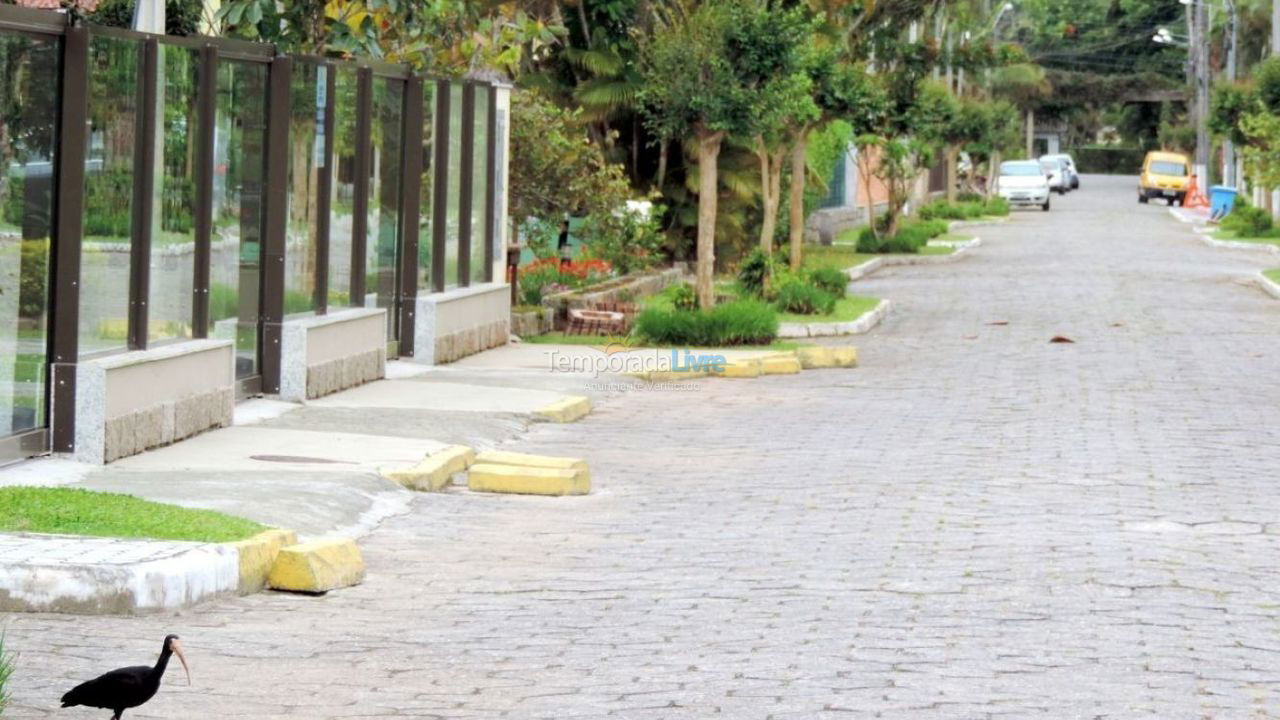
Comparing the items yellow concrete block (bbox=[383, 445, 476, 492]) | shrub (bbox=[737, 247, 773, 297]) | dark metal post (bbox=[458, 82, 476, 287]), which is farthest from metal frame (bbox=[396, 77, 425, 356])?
shrub (bbox=[737, 247, 773, 297])

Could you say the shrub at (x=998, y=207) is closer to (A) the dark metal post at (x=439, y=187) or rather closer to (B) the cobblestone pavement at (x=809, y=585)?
(A) the dark metal post at (x=439, y=187)

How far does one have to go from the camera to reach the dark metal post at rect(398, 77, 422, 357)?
18.5m

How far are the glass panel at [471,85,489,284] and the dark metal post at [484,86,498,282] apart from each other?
0.03ft

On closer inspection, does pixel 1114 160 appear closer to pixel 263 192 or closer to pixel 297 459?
pixel 263 192

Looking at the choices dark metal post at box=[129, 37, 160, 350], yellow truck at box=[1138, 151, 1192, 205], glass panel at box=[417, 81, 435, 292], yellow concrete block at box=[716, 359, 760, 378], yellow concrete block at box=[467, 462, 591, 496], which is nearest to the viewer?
yellow concrete block at box=[467, 462, 591, 496]

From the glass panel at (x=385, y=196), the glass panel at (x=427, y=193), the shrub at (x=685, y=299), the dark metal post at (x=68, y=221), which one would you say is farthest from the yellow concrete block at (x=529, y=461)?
the shrub at (x=685, y=299)

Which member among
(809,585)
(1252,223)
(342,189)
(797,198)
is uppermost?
(1252,223)

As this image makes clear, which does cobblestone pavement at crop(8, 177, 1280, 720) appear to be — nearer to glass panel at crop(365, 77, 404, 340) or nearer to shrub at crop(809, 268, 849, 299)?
glass panel at crop(365, 77, 404, 340)

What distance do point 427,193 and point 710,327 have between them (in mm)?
3708

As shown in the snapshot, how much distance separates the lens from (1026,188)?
74312mm

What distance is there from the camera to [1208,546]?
400 inches

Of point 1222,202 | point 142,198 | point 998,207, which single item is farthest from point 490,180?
point 998,207

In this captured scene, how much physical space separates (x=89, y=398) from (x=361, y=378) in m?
5.23

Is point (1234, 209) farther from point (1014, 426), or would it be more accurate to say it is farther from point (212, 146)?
point (212, 146)
